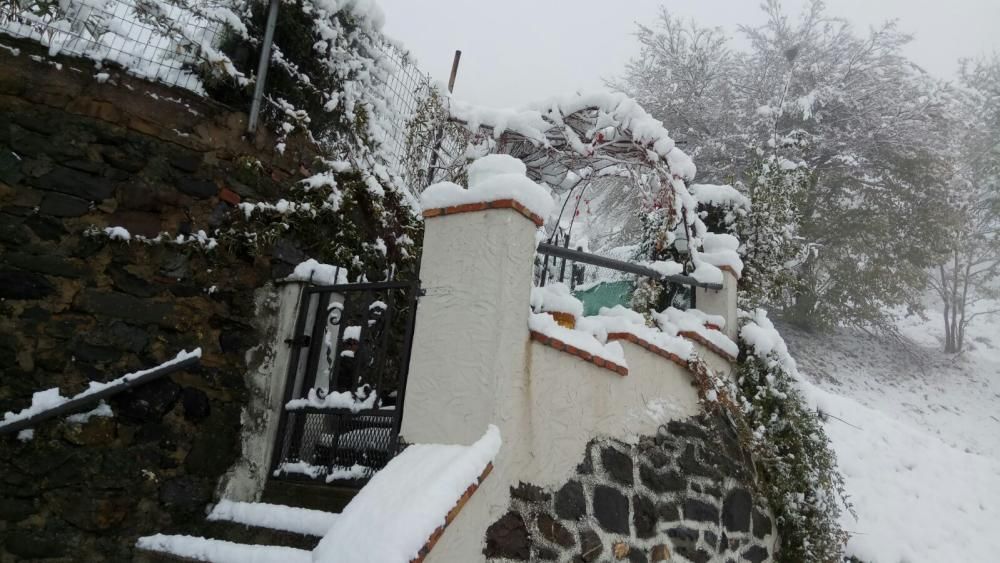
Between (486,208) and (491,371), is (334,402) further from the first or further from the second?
(486,208)

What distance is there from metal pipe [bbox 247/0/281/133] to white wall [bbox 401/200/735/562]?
5.18 ft

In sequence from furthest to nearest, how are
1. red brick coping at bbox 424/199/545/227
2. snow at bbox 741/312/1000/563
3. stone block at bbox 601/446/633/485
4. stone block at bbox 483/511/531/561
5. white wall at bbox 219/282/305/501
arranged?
snow at bbox 741/312/1000/563 → white wall at bbox 219/282/305/501 → stone block at bbox 601/446/633/485 → red brick coping at bbox 424/199/545/227 → stone block at bbox 483/511/531/561

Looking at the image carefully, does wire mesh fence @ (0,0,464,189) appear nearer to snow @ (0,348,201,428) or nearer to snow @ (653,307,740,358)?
snow @ (0,348,201,428)

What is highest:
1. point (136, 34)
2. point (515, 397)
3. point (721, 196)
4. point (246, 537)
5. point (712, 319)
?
point (721, 196)

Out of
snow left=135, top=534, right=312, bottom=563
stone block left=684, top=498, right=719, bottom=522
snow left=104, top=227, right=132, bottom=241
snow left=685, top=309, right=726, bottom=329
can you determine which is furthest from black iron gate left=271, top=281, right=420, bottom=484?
snow left=685, top=309, right=726, bottom=329

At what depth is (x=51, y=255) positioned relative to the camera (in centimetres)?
254

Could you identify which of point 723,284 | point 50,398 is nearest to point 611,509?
point 723,284

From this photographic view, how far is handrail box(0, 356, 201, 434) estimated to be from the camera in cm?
228

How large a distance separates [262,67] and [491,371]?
235 centimetres

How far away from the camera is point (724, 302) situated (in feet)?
11.3

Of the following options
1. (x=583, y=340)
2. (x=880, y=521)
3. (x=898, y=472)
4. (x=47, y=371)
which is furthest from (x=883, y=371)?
(x=47, y=371)

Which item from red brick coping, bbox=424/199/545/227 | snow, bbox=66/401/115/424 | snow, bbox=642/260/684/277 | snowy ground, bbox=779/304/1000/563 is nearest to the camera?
red brick coping, bbox=424/199/545/227

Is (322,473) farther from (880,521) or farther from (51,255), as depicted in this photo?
(880,521)

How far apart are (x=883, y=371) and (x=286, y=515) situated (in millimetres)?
11945
